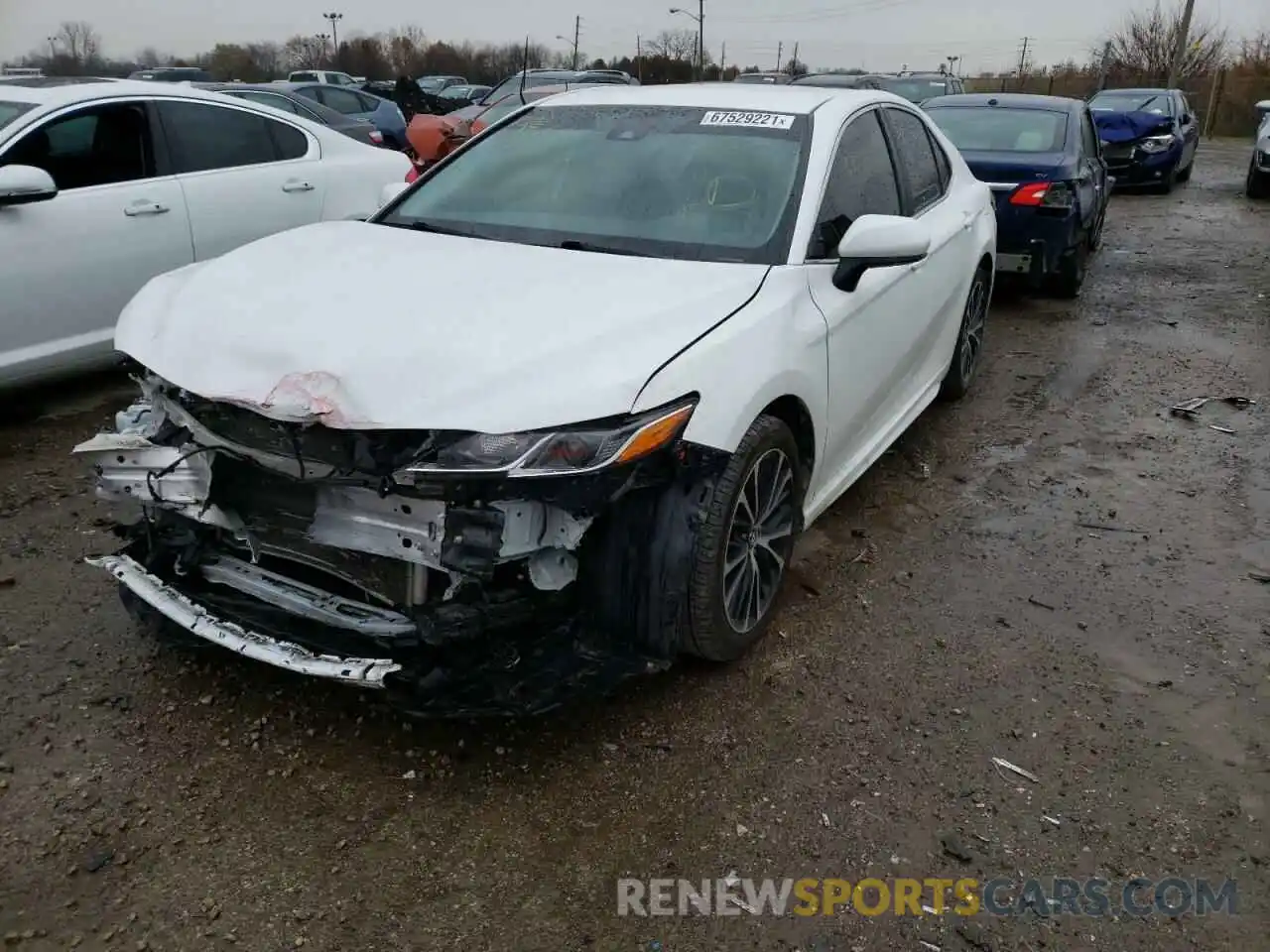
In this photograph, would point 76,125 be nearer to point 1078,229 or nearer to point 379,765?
point 379,765

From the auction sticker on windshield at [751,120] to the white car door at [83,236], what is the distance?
3.00m

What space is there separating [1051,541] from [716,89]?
229 centimetres

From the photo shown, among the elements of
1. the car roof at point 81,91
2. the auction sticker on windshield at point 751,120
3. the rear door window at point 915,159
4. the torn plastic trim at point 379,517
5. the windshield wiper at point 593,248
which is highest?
the car roof at point 81,91

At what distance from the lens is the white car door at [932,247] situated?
435cm

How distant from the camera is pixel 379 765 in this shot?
278 cm

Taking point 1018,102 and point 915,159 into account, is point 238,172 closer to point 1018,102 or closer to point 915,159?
point 915,159

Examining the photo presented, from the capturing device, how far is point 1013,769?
285cm

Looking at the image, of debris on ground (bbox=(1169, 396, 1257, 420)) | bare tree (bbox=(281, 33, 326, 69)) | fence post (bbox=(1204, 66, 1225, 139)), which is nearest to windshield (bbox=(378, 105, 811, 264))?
debris on ground (bbox=(1169, 396, 1257, 420))

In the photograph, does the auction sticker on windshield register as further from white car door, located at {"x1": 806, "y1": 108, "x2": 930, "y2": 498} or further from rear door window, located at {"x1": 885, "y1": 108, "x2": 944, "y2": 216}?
rear door window, located at {"x1": 885, "y1": 108, "x2": 944, "y2": 216}

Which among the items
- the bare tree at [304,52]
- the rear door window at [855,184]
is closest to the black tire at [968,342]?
the rear door window at [855,184]

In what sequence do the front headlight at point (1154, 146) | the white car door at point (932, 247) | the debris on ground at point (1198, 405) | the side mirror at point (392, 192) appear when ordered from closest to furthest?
the side mirror at point (392, 192) → the white car door at point (932, 247) → the debris on ground at point (1198, 405) → the front headlight at point (1154, 146)

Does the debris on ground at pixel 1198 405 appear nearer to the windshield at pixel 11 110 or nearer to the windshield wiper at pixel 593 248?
the windshield wiper at pixel 593 248

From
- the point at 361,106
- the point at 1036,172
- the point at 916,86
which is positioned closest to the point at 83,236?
the point at 1036,172

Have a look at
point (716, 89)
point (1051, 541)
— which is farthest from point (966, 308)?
point (716, 89)
